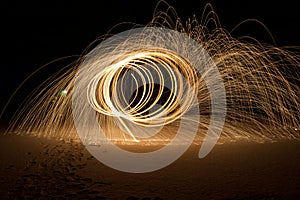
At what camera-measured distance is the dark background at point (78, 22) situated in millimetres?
29219

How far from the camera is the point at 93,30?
32.2 metres

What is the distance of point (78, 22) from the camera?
32812 millimetres

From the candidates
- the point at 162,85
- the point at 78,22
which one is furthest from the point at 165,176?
the point at 78,22

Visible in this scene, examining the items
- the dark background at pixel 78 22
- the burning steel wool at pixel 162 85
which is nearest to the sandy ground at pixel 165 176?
the burning steel wool at pixel 162 85

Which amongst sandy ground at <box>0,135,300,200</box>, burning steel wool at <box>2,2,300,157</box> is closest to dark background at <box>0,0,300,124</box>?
burning steel wool at <box>2,2,300,157</box>

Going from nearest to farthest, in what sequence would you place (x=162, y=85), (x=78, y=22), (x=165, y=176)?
(x=165, y=176) → (x=162, y=85) → (x=78, y=22)

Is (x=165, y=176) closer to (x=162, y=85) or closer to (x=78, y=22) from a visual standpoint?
(x=162, y=85)

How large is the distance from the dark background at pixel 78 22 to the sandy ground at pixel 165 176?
21.4 metres

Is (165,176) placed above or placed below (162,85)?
below

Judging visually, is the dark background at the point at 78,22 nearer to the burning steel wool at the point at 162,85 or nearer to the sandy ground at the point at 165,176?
the burning steel wool at the point at 162,85

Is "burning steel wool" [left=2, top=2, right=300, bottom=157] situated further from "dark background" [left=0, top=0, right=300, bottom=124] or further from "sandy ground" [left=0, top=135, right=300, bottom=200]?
"dark background" [left=0, top=0, right=300, bottom=124]

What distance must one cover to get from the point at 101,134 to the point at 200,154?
3.16 meters

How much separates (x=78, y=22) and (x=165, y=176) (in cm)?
2905

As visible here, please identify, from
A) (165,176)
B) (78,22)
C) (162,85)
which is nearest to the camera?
(165,176)
